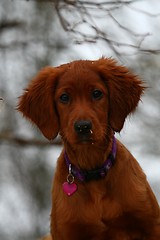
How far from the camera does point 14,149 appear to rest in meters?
12.9

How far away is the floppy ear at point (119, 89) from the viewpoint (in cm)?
622

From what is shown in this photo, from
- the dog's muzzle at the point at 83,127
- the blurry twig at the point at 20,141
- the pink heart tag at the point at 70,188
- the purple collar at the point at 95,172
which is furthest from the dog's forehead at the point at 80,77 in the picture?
the blurry twig at the point at 20,141

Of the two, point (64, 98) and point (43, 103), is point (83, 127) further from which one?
point (43, 103)

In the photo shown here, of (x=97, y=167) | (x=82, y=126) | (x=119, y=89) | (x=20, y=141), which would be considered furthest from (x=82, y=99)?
(x=20, y=141)

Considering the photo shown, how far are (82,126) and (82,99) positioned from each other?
26 cm

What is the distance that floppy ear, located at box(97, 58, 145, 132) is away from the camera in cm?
622

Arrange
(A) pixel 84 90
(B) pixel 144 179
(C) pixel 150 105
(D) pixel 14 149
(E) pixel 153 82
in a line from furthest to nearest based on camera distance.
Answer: (C) pixel 150 105, (E) pixel 153 82, (D) pixel 14 149, (B) pixel 144 179, (A) pixel 84 90

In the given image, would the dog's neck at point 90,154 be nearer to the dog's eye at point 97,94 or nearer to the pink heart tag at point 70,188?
the pink heart tag at point 70,188

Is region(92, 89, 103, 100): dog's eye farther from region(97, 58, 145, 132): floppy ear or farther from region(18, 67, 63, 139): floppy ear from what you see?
region(18, 67, 63, 139): floppy ear

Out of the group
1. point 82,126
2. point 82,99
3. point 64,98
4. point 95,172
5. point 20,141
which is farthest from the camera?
point 20,141

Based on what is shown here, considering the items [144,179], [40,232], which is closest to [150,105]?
[40,232]

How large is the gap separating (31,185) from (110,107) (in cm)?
699

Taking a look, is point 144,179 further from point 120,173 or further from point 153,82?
point 153,82

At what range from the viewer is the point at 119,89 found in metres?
6.29
